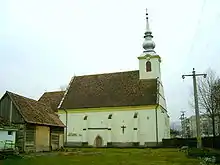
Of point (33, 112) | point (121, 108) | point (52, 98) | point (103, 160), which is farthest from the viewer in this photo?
point (52, 98)

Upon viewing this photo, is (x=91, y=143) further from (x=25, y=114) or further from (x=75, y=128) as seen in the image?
(x=25, y=114)

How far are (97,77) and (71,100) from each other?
21.9 ft

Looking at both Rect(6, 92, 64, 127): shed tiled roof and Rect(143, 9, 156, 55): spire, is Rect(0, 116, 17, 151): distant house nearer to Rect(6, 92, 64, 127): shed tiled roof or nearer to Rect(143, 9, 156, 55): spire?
Rect(6, 92, 64, 127): shed tiled roof

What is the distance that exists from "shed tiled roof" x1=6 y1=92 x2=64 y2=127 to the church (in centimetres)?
1233

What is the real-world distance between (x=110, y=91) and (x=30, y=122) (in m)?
23.4

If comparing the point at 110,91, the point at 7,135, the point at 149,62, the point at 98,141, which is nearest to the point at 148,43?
the point at 149,62

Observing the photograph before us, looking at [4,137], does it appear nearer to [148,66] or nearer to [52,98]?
[52,98]

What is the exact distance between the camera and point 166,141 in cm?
4959

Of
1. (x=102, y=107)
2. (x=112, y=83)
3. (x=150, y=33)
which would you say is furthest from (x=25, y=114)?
(x=150, y=33)

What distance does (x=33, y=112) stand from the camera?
122ft

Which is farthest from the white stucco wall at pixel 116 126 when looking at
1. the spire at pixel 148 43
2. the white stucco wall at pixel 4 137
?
the white stucco wall at pixel 4 137

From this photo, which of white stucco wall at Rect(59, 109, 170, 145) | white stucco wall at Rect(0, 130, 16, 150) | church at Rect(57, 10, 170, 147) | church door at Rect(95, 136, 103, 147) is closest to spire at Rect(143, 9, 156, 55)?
church at Rect(57, 10, 170, 147)

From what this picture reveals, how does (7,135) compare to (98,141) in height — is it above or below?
above

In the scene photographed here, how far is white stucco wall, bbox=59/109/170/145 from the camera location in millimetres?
51000
